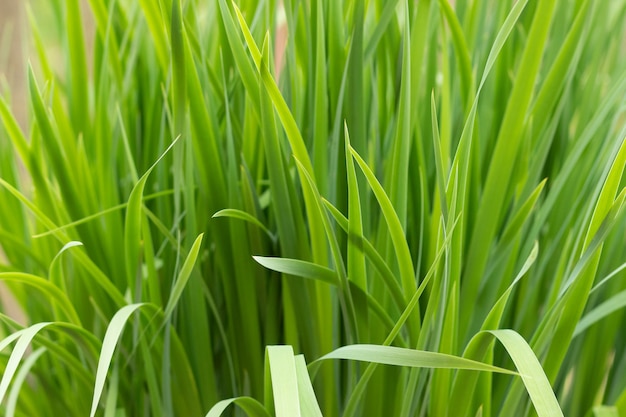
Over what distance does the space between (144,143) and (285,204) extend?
129mm

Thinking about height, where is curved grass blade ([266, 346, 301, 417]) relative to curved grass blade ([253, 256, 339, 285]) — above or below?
below

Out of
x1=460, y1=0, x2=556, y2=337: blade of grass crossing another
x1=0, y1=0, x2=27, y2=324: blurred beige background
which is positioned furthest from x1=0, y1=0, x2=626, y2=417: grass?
x1=0, y1=0, x2=27, y2=324: blurred beige background

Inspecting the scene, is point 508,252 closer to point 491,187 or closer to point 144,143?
point 491,187

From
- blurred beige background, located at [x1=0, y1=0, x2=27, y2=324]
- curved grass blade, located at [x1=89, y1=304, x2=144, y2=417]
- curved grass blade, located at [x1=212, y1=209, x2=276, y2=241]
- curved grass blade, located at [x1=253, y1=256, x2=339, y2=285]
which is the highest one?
blurred beige background, located at [x1=0, y1=0, x2=27, y2=324]

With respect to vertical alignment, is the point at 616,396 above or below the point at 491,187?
below

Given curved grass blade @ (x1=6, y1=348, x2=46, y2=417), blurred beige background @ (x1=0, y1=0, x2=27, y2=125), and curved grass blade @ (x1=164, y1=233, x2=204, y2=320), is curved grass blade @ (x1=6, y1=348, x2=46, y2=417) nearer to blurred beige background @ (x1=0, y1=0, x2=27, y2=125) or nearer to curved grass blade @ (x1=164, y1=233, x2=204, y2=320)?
curved grass blade @ (x1=164, y1=233, x2=204, y2=320)

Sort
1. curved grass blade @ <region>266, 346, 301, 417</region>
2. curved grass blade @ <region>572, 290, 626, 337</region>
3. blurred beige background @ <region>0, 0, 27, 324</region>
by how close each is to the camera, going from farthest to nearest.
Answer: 1. blurred beige background @ <region>0, 0, 27, 324</region>
2. curved grass blade @ <region>572, 290, 626, 337</region>
3. curved grass blade @ <region>266, 346, 301, 417</region>

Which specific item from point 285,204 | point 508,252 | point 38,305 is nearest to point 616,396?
point 508,252

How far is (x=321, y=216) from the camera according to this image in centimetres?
31

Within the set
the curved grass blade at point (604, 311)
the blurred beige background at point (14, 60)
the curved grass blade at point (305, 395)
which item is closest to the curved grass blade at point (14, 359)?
the curved grass blade at point (305, 395)

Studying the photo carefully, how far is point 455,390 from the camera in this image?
0.31 metres

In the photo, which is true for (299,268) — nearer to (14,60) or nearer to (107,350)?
(107,350)

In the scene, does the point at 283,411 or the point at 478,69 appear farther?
the point at 478,69

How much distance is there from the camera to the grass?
31 centimetres
